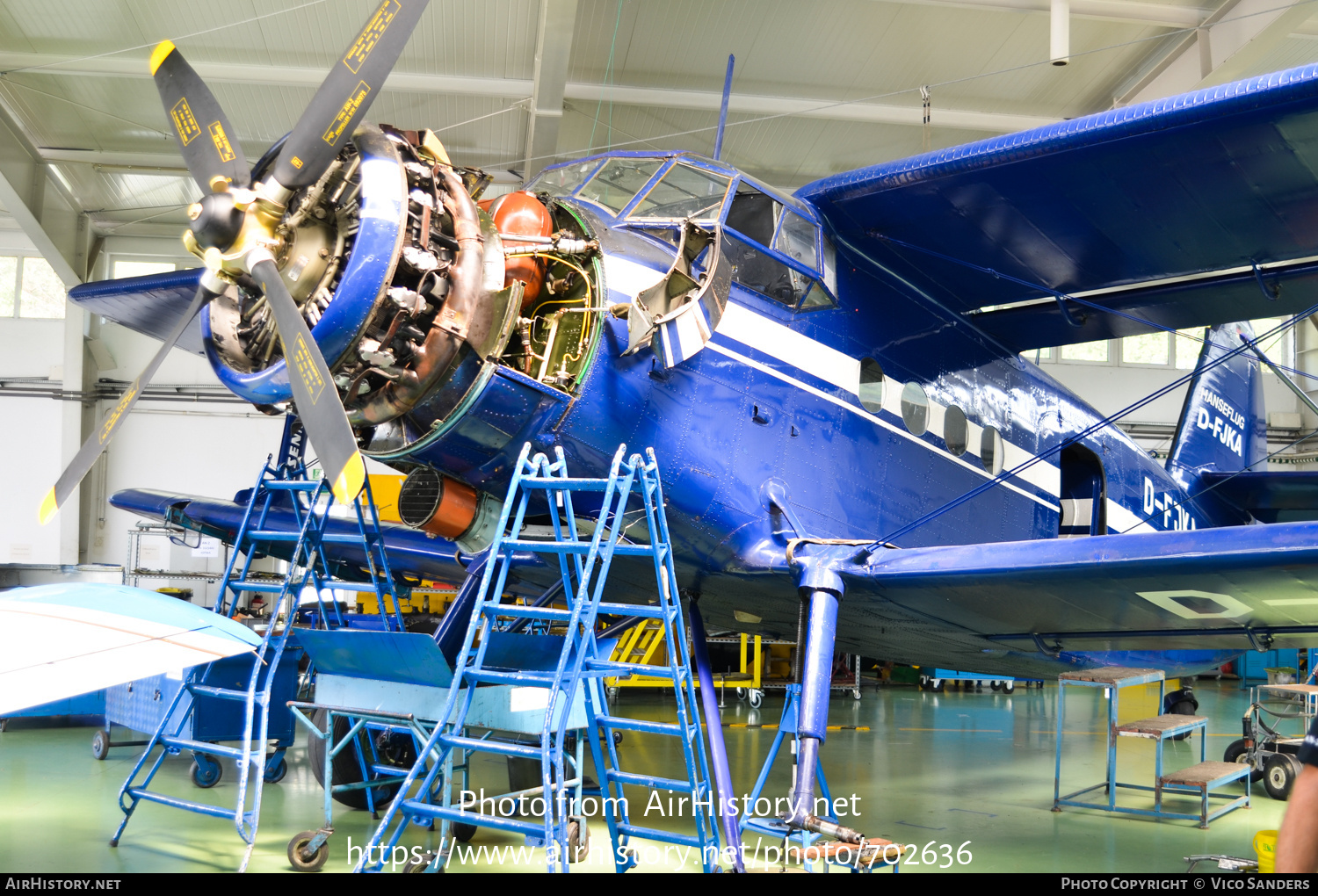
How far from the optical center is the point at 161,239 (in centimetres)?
1962

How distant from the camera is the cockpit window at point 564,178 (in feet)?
18.4

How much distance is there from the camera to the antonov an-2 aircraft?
4465mm

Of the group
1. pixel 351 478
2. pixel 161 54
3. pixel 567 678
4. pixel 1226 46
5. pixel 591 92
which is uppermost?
pixel 591 92

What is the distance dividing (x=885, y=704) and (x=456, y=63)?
1127cm

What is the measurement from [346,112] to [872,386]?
3447mm

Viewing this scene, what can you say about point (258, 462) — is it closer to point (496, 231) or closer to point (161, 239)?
point (161, 239)

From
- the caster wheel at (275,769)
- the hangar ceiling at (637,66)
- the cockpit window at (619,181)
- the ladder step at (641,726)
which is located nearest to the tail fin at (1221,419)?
the hangar ceiling at (637,66)

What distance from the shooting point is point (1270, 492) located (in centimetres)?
919

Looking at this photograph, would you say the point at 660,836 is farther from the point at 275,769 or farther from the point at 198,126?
the point at 275,769

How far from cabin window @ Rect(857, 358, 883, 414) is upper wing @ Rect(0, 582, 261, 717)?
12.4 feet

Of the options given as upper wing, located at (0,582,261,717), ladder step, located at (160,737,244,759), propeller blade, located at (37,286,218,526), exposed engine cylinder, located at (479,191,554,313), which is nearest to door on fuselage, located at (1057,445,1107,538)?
exposed engine cylinder, located at (479,191,554,313)

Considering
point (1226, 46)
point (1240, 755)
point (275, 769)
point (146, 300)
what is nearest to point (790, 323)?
point (275, 769)

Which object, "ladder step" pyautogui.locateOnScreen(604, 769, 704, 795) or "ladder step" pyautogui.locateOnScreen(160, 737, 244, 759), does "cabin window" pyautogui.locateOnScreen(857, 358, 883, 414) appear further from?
"ladder step" pyautogui.locateOnScreen(160, 737, 244, 759)

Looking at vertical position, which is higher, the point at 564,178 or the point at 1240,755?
the point at 564,178
